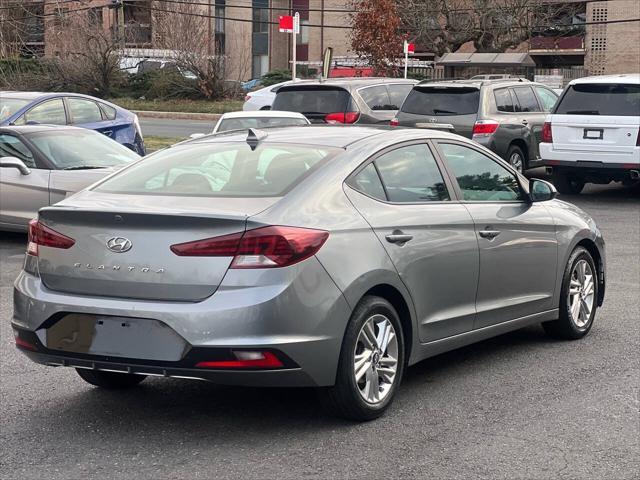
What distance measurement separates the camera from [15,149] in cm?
1258

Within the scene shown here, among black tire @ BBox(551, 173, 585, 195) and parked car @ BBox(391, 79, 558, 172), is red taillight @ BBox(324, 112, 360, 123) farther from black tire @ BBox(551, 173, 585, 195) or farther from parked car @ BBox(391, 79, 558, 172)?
black tire @ BBox(551, 173, 585, 195)

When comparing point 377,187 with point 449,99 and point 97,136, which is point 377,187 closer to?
point 97,136

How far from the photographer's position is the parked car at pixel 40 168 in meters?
12.1

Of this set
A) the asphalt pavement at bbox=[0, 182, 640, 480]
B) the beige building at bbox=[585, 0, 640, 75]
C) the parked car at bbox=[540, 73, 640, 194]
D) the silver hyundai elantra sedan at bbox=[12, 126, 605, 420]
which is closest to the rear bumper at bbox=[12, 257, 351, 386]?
the silver hyundai elantra sedan at bbox=[12, 126, 605, 420]

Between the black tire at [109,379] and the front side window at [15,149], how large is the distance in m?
6.56

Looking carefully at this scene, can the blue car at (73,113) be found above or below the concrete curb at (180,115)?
above

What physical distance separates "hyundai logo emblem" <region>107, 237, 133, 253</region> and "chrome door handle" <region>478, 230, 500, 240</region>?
7.64 feet

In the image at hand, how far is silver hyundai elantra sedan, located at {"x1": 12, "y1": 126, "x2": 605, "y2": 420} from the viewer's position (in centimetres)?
512

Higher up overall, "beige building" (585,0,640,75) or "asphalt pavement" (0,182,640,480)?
"beige building" (585,0,640,75)

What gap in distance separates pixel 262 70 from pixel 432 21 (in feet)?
68.1

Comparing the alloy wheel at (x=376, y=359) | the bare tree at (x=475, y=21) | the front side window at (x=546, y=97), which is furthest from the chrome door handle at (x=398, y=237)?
the bare tree at (x=475, y=21)

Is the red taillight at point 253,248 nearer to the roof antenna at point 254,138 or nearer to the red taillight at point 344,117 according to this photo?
the roof antenna at point 254,138

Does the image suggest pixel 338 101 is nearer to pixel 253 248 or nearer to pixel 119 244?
pixel 119 244

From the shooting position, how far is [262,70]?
2579 inches
